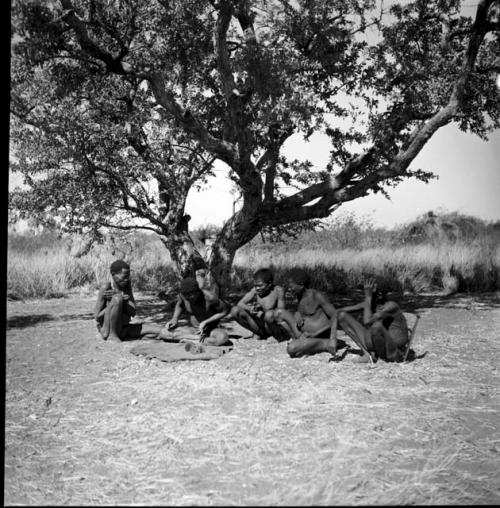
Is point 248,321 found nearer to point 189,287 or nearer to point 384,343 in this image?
point 189,287

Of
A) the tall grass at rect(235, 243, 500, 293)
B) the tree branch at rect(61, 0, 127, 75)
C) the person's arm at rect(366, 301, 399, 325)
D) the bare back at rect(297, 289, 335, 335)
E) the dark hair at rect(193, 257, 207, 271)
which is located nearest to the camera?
the person's arm at rect(366, 301, 399, 325)

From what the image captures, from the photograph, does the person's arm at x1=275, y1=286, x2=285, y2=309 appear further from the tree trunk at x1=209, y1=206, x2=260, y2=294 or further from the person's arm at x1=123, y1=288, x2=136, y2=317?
the tree trunk at x1=209, y1=206, x2=260, y2=294

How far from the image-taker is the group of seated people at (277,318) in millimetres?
6082

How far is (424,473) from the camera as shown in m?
3.38

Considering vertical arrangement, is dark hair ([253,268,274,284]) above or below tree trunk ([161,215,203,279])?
below

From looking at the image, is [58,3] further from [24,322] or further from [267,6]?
[24,322]

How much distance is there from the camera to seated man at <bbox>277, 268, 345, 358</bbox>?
631 centimetres

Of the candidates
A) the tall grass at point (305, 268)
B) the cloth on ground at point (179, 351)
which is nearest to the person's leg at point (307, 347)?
the cloth on ground at point (179, 351)

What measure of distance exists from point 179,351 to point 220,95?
4840 mm

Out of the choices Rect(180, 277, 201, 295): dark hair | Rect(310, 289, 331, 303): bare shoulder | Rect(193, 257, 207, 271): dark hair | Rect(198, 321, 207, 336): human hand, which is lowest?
Rect(198, 321, 207, 336): human hand

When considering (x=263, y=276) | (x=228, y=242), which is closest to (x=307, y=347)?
(x=263, y=276)

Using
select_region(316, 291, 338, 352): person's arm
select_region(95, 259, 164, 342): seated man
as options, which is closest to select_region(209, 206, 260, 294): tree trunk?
select_region(95, 259, 164, 342): seated man

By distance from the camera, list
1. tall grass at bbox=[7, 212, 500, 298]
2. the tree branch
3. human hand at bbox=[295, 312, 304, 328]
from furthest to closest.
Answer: tall grass at bbox=[7, 212, 500, 298], the tree branch, human hand at bbox=[295, 312, 304, 328]

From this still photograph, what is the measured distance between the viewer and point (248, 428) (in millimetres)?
4023
